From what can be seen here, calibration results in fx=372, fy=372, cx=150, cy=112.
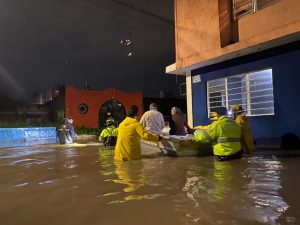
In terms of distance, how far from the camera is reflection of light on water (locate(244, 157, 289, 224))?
163 inches

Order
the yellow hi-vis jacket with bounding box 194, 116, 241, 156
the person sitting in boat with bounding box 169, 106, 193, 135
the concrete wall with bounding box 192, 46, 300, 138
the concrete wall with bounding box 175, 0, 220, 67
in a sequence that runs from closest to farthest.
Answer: the yellow hi-vis jacket with bounding box 194, 116, 241, 156 → the concrete wall with bounding box 192, 46, 300, 138 → the person sitting in boat with bounding box 169, 106, 193, 135 → the concrete wall with bounding box 175, 0, 220, 67

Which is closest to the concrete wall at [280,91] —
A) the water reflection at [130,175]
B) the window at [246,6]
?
the window at [246,6]

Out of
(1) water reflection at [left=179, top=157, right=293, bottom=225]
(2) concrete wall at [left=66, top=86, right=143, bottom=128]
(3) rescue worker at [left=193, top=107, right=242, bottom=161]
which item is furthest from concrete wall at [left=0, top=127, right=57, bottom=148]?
(1) water reflection at [left=179, top=157, right=293, bottom=225]

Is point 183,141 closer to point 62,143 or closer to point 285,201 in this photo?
point 285,201

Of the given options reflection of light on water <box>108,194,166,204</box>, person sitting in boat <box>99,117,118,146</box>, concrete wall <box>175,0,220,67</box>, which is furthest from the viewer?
person sitting in boat <box>99,117,118,146</box>

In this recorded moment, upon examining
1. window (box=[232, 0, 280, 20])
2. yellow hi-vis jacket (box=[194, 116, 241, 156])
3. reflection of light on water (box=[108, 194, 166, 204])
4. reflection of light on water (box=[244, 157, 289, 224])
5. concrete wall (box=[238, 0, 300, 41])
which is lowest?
reflection of light on water (box=[108, 194, 166, 204])

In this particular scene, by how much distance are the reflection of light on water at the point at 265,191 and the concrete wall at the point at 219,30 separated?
465cm

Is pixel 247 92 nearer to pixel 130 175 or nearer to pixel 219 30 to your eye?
pixel 219 30

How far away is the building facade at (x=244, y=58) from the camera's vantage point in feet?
37.1

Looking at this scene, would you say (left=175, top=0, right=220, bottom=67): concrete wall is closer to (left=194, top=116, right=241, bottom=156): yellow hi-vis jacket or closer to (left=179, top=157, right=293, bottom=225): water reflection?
(left=194, top=116, right=241, bottom=156): yellow hi-vis jacket

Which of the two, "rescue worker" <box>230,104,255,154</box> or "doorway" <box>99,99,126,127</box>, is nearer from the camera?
"rescue worker" <box>230,104,255,154</box>

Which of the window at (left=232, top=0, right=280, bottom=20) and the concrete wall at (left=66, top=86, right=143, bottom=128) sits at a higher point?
the window at (left=232, top=0, right=280, bottom=20)

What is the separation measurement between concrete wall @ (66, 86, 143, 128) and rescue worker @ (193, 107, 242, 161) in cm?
2615

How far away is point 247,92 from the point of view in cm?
1343
